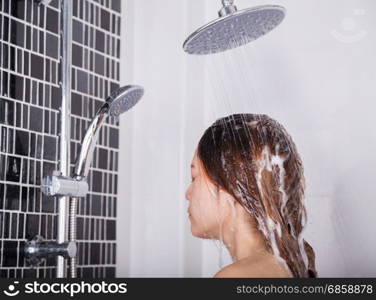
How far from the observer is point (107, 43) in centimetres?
153

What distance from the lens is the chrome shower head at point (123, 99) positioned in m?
1.38

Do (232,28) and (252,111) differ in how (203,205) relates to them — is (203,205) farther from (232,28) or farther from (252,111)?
(232,28)

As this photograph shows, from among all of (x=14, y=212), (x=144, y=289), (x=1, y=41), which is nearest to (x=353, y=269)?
(x=144, y=289)

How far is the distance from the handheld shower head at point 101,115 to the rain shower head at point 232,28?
187mm

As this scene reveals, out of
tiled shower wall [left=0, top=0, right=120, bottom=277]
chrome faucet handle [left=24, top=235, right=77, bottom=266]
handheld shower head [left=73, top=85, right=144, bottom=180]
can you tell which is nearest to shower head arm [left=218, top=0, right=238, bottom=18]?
handheld shower head [left=73, top=85, right=144, bottom=180]

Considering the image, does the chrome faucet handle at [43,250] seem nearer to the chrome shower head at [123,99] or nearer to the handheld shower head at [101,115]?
the handheld shower head at [101,115]

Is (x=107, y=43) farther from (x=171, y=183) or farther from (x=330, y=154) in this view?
(x=330, y=154)

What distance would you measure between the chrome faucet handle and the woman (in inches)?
10.1

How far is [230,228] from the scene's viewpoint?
1.29 metres

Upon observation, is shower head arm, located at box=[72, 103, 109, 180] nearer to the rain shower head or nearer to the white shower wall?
the white shower wall

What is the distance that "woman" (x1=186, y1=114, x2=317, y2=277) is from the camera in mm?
1214

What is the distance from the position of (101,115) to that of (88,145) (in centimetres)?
6

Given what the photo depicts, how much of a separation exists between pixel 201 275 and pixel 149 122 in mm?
319

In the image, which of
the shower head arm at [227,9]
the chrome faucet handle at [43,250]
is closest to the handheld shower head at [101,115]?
the chrome faucet handle at [43,250]
